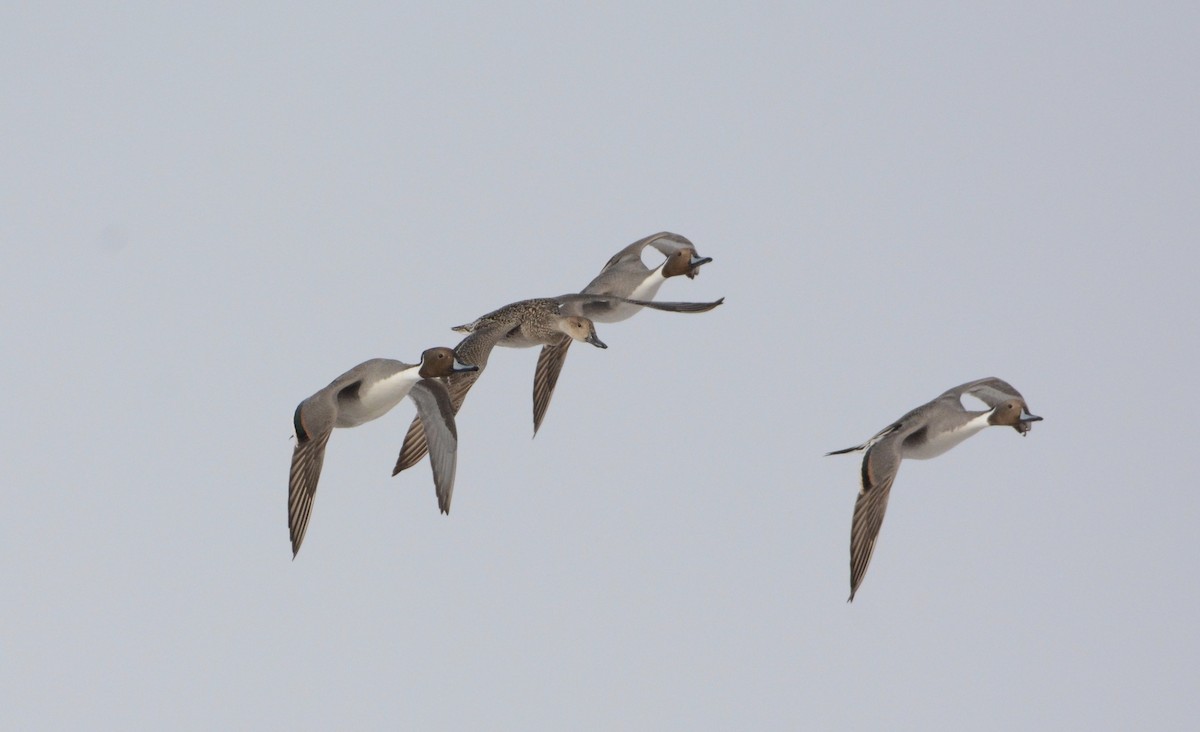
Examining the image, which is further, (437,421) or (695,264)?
(695,264)

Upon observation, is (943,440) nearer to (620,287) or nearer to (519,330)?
(519,330)

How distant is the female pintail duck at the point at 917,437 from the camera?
11.7 m

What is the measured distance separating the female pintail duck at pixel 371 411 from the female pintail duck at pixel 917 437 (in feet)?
8.33

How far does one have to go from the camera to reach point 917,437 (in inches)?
479

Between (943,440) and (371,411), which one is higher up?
(371,411)

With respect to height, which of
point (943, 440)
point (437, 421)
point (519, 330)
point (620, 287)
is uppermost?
point (620, 287)

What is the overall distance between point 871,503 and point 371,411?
3237mm

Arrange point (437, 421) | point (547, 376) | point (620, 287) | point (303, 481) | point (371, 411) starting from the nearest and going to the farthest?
1. point (303, 481)
2. point (371, 411)
3. point (437, 421)
4. point (547, 376)
5. point (620, 287)

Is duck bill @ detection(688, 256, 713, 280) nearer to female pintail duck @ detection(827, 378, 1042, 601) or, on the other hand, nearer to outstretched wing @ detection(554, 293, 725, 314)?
outstretched wing @ detection(554, 293, 725, 314)

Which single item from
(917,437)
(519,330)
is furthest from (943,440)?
(519,330)

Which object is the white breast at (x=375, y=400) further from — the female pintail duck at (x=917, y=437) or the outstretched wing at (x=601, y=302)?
the female pintail duck at (x=917, y=437)

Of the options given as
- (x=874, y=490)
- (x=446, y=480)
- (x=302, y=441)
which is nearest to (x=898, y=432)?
(x=874, y=490)

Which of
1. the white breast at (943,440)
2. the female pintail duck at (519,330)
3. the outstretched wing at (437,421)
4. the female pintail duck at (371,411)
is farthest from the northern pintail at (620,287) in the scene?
the white breast at (943,440)

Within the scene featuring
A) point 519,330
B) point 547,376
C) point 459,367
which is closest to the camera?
point 459,367
